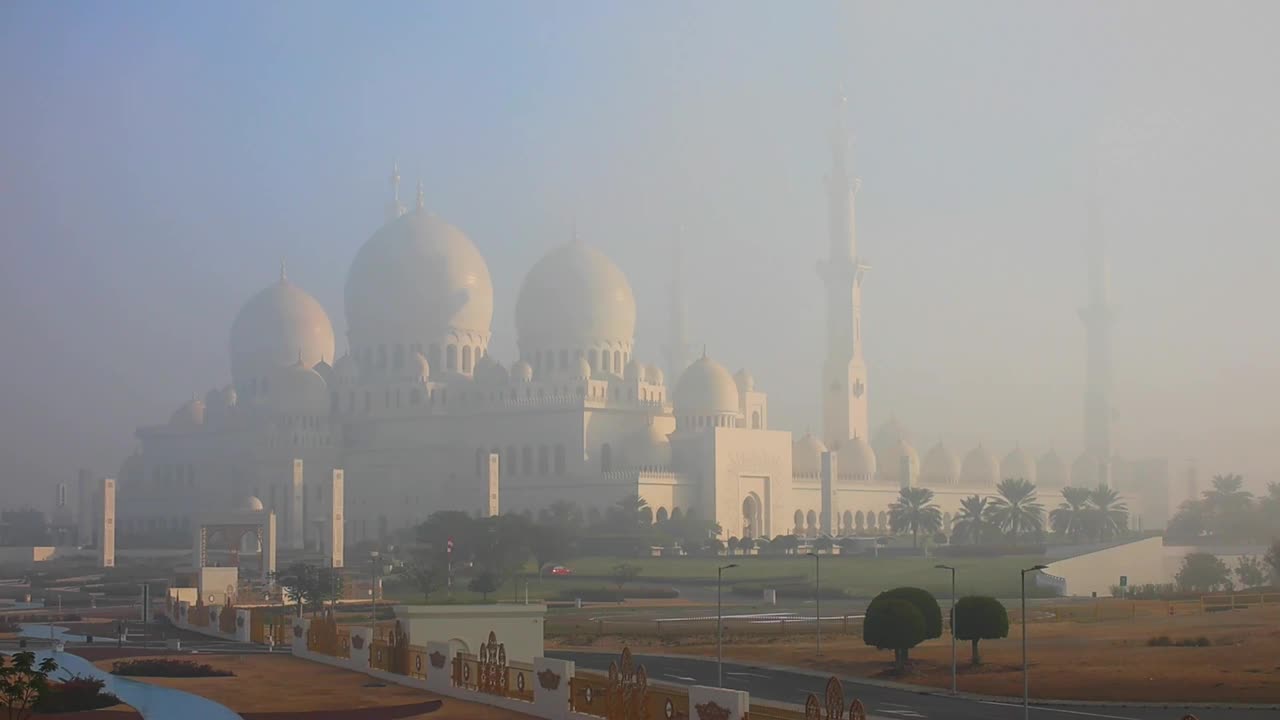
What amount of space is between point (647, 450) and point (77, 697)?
62.0 m

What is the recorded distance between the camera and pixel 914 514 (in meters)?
87.7

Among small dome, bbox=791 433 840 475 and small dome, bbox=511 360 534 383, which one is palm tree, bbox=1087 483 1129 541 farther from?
small dome, bbox=511 360 534 383

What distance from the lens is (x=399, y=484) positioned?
89.9 metres

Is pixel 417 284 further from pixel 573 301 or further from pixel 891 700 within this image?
pixel 891 700

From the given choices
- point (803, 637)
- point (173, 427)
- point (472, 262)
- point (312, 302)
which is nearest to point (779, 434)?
point (472, 262)

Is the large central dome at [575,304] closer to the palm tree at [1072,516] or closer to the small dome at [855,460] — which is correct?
the small dome at [855,460]

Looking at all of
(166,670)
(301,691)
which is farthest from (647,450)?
(301,691)

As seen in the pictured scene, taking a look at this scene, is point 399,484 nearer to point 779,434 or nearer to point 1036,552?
point 779,434

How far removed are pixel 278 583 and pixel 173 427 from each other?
41734 mm

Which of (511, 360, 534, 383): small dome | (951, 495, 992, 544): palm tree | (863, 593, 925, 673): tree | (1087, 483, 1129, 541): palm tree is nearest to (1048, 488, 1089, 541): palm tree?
(1087, 483, 1129, 541): palm tree

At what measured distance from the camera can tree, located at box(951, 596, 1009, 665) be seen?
116ft

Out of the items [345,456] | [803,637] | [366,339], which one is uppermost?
[366,339]

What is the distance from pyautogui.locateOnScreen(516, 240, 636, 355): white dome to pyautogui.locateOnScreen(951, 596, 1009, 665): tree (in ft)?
188

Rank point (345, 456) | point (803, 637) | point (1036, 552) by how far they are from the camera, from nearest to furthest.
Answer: point (803, 637), point (1036, 552), point (345, 456)
